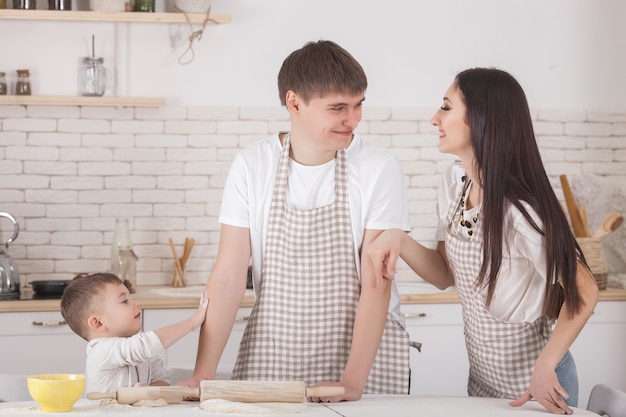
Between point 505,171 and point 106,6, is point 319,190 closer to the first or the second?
point 505,171

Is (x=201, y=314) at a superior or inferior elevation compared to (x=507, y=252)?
inferior

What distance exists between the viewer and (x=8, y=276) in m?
4.33

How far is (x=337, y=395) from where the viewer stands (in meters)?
2.42

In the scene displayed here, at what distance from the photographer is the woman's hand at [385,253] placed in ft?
8.20

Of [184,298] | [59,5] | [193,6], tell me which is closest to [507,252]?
[184,298]

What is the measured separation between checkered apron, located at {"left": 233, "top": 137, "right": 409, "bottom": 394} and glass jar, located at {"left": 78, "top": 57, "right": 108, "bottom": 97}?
83.4 inches

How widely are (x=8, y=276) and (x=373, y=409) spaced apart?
98.6 inches

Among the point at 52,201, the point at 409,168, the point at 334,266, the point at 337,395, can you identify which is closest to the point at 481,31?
the point at 409,168

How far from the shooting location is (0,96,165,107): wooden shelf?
4.62 m

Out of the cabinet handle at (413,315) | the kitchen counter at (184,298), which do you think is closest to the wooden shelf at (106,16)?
the kitchen counter at (184,298)

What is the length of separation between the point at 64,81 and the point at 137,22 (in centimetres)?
45

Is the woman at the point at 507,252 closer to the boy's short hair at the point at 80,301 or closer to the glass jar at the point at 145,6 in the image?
the boy's short hair at the point at 80,301

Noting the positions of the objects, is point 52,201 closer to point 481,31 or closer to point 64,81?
point 64,81

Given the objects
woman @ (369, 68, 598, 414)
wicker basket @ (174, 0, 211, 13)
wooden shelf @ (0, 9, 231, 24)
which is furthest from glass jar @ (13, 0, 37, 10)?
woman @ (369, 68, 598, 414)
